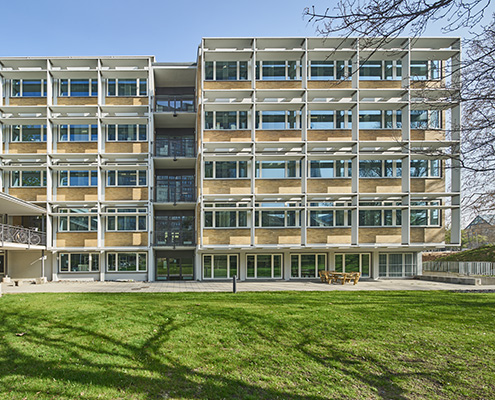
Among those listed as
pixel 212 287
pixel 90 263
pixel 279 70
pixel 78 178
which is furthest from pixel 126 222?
pixel 279 70

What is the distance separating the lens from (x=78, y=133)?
85.4ft

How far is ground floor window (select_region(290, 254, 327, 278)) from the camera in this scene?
2570 cm

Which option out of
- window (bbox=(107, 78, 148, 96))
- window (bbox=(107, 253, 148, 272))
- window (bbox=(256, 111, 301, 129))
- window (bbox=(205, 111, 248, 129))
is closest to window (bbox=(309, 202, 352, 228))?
window (bbox=(256, 111, 301, 129))

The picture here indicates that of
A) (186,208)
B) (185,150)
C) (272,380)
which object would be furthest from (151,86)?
(272,380)

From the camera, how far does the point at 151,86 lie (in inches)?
1029

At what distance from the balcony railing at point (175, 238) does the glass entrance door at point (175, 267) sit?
1602 mm

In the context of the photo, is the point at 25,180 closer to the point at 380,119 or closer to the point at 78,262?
the point at 78,262

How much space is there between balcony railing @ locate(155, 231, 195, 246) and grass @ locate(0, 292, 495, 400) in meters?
14.0

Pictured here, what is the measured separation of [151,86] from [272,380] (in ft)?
80.3

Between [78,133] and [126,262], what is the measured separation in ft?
35.1

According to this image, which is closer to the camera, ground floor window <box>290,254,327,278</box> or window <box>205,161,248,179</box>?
window <box>205,161,248,179</box>

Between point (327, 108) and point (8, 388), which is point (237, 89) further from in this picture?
point (8, 388)

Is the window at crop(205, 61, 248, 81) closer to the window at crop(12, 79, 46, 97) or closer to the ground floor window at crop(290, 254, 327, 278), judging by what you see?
the window at crop(12, 79, 46, 97)

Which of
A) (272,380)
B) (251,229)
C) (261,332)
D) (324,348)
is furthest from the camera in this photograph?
(251,229)
